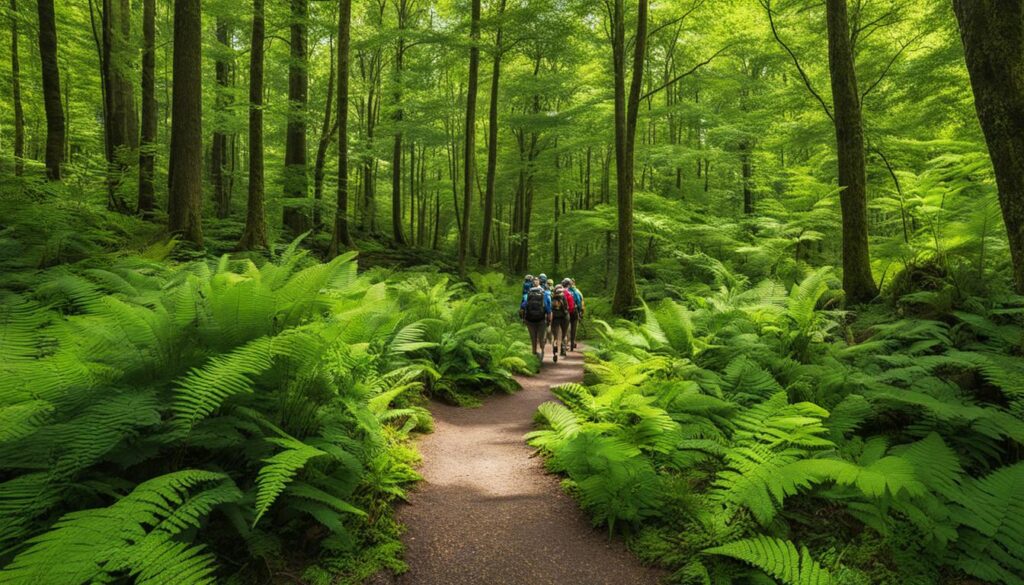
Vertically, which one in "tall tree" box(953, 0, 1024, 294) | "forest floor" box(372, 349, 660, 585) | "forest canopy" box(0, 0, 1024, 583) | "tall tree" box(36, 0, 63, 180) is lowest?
"forest floor" box(372, 349, 660, 585)

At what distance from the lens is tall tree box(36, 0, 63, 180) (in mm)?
9109

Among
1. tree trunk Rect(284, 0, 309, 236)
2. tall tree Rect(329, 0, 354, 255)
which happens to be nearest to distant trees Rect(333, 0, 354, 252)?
tall tree Rect(329, 0, 354, 255)

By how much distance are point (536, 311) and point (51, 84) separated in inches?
405

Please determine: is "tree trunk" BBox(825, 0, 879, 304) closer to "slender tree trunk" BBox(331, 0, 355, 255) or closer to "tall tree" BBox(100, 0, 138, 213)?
"slender tree trunk" BBox(331, 0, 355, 255)

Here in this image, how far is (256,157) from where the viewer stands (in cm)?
1053

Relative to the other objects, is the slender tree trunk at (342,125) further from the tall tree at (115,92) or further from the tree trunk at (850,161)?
the tree trunk at (850,161)

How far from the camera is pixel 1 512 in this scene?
1.98m

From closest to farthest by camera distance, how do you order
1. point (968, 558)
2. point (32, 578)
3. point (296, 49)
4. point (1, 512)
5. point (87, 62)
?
point (32, 578) < point (1, 512) < point (968, 558) < point (296, 49) < point (87, 62)

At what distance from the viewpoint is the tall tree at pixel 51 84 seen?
9.11 meters

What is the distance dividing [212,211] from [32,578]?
17.6m

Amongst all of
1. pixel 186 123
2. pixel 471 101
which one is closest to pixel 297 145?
pixel 471 101

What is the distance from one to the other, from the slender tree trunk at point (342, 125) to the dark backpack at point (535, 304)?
7.25 m

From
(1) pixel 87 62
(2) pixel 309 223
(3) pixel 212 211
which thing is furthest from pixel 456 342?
(1) pixel 87 62

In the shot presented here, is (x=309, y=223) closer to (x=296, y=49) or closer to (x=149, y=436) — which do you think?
(x=296, y=49)
